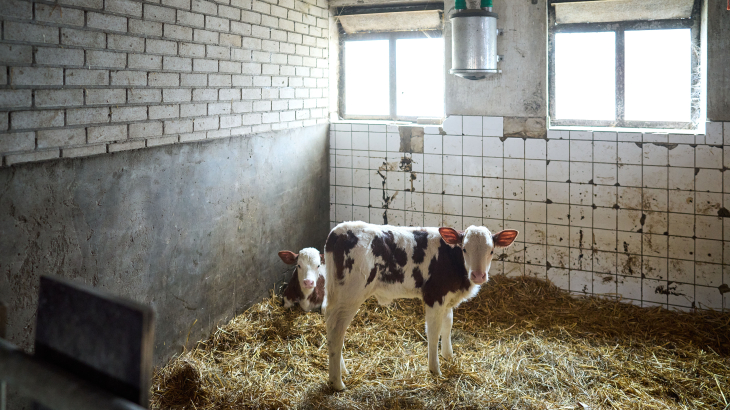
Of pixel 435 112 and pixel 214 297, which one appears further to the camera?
pixel 435 112

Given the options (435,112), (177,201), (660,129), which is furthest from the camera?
(435,112)

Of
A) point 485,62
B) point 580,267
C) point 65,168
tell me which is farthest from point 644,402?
point 65,168

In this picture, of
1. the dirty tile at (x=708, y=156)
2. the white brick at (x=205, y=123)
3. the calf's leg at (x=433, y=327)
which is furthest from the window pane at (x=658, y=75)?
the white brick at (x=205, y=123)

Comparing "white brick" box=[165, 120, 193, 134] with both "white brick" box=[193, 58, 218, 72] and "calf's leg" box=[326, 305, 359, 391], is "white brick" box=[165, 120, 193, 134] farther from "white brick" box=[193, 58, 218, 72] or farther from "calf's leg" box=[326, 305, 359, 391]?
"calf's leg" box=[326, 305, 359, 391]

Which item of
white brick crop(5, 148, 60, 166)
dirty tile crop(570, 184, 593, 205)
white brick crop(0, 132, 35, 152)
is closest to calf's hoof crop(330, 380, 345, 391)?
white brick crop(5, 148, 60, 166)

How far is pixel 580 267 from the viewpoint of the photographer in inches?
198

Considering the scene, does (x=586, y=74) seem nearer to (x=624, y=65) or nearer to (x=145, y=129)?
(x=624, y=65)

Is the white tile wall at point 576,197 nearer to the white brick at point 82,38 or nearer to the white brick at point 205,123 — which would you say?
the white brick at point 205,123

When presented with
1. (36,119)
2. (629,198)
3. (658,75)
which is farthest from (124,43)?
(658,75)

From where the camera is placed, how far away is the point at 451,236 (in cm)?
368

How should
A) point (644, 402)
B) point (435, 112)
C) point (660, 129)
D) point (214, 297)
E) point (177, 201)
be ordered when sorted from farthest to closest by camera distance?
point (435, 112) < point (660, 129) < point (214, 297) < point (177, 201) < point (644, 402)

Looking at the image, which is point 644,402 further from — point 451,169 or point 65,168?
point 65,168

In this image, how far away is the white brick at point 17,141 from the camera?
2.64 metres

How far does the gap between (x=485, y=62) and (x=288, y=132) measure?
1.94 meters
